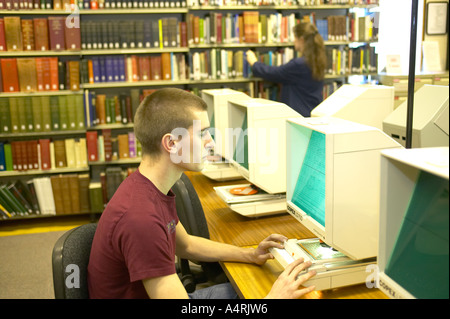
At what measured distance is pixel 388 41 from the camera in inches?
155

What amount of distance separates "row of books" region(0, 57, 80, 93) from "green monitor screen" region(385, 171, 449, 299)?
3.60 m

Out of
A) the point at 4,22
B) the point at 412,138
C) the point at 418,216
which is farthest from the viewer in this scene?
the point at 4,22

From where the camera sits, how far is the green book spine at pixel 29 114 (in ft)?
13.2

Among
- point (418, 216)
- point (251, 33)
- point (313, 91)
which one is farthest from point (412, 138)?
point (251, 33)

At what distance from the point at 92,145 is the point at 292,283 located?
3.24 m

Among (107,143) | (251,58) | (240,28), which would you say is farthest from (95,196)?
(240,28)

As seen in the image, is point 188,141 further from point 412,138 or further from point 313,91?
point 313,91

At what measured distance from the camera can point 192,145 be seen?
4.64ft

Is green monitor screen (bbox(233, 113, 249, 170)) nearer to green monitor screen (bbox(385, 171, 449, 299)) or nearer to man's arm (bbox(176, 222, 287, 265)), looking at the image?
man's arm (bbox(176, 222, 287, 265))

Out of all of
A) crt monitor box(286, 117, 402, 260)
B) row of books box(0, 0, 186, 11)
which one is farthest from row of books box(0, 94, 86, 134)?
crt monitor box(286, 117, 402, 260)

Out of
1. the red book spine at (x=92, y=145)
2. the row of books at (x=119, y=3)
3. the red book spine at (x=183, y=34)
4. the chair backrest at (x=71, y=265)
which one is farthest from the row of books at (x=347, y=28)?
the chair backrest at (x=71, y=265)

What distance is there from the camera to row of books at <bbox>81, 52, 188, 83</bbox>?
4.21 meters
